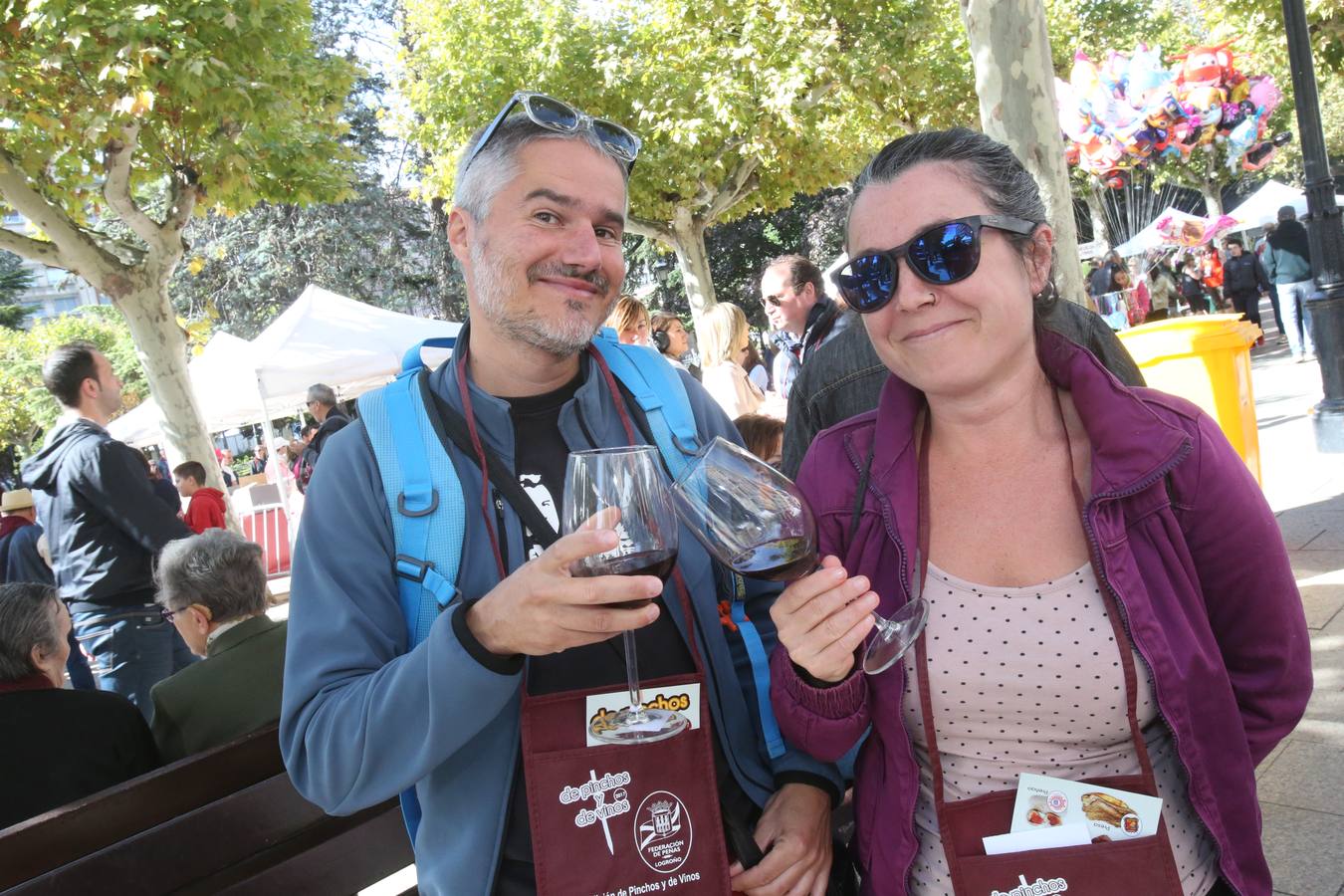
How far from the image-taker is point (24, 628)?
10.5ft

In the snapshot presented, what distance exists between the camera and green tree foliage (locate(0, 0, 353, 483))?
677 centimetres

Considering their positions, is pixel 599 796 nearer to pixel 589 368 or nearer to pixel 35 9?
pixel 589 368

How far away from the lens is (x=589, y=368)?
6.56 feet

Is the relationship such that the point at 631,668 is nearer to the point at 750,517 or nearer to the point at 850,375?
the point at 750,517

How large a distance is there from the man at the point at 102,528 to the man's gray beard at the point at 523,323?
12.3ft

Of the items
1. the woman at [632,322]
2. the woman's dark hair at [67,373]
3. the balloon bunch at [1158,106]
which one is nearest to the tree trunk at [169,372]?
the woman's dark hair at [67,373]

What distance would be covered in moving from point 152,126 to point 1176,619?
8269 millimetres

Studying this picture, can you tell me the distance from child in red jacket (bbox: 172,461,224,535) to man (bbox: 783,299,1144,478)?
6.29 m

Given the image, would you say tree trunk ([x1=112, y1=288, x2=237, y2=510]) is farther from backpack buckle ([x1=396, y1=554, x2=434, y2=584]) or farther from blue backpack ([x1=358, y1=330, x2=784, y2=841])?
backpack buckle ([x1=396, y1=554, x2=434, y2=584])

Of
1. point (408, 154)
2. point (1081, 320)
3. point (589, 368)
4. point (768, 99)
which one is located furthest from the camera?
point (408, 154)

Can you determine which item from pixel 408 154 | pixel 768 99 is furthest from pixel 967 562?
pixel 408 154

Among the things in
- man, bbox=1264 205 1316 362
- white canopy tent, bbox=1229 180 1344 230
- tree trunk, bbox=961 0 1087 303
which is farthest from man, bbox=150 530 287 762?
white canopy tent, bbox=1229 180 1344 230

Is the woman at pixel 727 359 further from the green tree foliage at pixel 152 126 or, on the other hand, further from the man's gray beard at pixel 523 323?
the man's gray beard at pixel 523 323

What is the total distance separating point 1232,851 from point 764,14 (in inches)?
544
